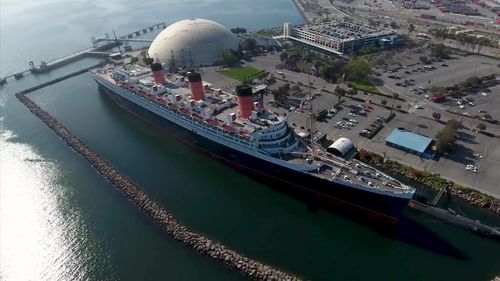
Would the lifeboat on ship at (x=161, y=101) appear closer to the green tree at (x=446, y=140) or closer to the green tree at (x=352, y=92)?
the green tree at (x=352, y=92)

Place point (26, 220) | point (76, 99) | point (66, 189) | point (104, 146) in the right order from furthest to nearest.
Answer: point (76, 99), point (104, 146), point (66, 189), point (26, 220)

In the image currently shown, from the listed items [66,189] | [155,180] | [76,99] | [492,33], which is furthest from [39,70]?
[492,33]

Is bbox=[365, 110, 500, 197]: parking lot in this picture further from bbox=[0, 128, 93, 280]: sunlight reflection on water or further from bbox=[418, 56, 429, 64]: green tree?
bbox=[0, 128, 93, 280]: sunlight reflection on water

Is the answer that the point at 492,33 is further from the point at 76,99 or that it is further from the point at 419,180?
the point at 76,99

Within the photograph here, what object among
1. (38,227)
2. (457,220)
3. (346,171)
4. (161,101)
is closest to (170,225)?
(38,227)

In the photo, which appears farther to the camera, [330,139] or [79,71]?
[79,71]

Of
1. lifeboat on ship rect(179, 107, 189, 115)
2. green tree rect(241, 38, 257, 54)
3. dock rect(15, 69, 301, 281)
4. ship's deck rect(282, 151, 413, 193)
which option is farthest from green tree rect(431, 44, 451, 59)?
dock rect(15, 69, 301, 281)

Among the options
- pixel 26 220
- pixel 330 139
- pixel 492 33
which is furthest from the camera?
pixel 492 33
